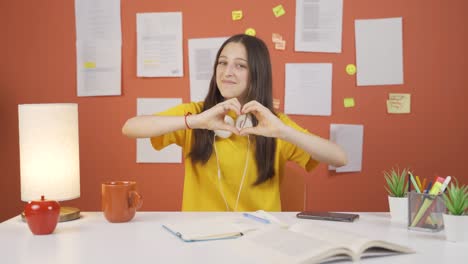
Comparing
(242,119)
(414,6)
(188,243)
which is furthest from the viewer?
(414,6)

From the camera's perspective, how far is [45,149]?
161 centimetres

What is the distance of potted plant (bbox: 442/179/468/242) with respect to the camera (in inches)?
50.7

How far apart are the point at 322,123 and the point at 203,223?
1556 millimetres

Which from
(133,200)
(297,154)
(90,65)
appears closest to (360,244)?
(133,200)

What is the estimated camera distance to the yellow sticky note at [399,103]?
111 inches

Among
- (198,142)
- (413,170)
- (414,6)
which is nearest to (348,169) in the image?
(413,170)

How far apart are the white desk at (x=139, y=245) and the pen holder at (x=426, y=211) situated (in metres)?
0.03

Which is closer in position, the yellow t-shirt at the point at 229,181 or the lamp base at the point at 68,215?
the lamp base at the point at 68,215

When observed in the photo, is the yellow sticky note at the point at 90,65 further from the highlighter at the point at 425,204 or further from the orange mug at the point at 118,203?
the highlighter at the point at 425,204

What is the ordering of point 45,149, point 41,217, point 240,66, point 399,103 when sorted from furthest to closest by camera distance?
point 399,103 < point 240,66 < point 45,149 < point 41,217

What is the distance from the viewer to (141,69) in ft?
9.46

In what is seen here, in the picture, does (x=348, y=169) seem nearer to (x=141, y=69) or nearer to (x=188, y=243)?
(x=141, y=69)

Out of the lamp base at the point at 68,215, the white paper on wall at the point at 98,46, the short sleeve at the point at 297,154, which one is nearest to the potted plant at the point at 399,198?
the short sleeve at the point at 297,154

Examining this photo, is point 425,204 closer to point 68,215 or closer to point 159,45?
point 68,215
